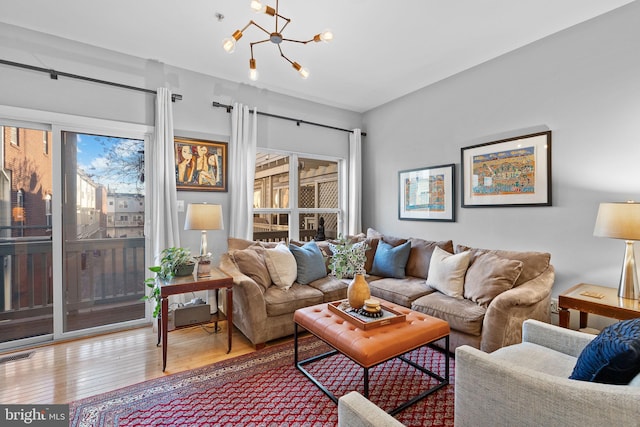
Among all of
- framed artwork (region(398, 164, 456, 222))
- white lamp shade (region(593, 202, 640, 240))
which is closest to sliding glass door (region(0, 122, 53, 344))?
framed artwork (region(398, 164, 456, 222))

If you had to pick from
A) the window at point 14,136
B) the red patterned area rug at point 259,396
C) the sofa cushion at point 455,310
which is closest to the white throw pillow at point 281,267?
the red patterned area rug at point 259,396

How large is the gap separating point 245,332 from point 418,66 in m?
3.38

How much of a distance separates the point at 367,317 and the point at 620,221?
1.93m

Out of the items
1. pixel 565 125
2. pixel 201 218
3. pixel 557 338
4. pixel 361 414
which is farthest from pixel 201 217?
pixel 565 125

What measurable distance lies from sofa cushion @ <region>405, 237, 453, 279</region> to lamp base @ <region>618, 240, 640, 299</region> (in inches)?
53.1

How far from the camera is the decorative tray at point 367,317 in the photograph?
1.96 metres

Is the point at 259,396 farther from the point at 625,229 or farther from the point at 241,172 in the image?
the point at 625,229

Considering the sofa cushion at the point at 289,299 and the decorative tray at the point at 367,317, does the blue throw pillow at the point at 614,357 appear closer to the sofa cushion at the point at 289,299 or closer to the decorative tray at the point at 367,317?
the decorative tray at the point at 367,317

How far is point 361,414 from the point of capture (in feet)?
→ 3.23

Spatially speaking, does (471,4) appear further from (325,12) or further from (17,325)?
(17,325)

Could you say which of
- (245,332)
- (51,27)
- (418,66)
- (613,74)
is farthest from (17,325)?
(613,74)

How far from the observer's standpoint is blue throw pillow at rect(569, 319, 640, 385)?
1.01 m

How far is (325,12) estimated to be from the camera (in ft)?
8.05

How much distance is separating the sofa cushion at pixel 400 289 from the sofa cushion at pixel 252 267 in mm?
1102
